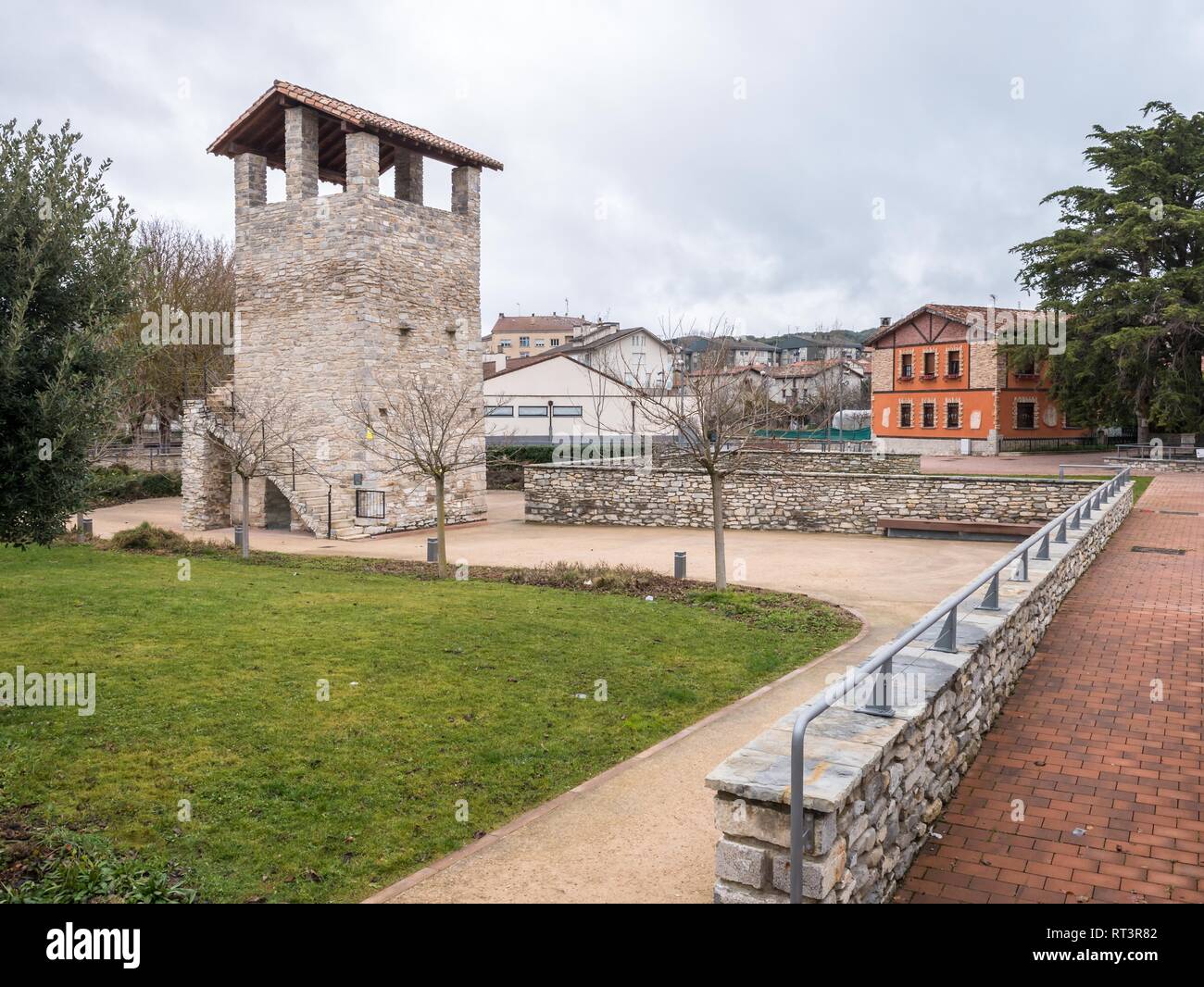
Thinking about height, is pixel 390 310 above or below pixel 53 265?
above

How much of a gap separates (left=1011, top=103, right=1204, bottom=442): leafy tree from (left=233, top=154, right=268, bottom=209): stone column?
29.7 meters

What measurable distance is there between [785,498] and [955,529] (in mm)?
Answer: 4322

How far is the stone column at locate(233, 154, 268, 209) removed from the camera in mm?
23453

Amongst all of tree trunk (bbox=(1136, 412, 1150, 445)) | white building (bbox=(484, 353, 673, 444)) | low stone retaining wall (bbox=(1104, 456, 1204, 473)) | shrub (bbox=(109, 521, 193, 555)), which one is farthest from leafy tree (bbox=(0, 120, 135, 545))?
tree trunk (bbox=(1136, 412, 1150, 445))

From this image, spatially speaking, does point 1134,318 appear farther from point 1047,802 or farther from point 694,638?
point 1047,802

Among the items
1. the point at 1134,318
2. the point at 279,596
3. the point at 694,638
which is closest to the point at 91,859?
the point at 694,638

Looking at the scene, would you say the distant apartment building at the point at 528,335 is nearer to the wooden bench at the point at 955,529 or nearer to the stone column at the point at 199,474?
the stone column at the point at 199,474

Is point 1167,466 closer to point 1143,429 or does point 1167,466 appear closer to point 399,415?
point 1143,429

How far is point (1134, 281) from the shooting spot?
34.4 m

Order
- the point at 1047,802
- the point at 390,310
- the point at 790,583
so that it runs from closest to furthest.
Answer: the point at 1047,802
the point at 790,583
the point at 390,310

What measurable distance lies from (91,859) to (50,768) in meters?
1.90

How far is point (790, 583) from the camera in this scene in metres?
15.5

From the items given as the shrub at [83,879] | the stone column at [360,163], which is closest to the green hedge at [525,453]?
the stone column at [360,163]

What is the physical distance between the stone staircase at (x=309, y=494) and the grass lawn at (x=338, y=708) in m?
8.16
